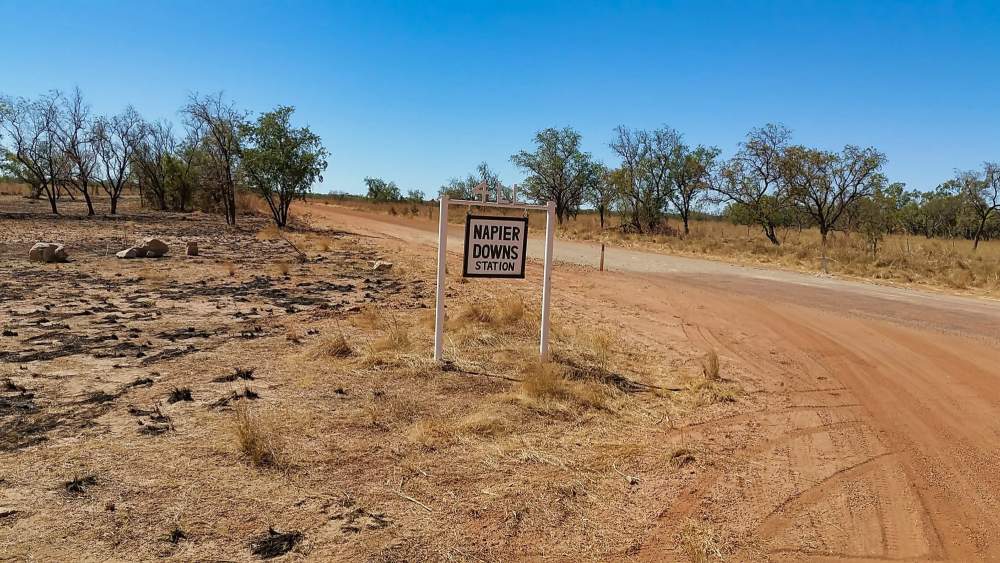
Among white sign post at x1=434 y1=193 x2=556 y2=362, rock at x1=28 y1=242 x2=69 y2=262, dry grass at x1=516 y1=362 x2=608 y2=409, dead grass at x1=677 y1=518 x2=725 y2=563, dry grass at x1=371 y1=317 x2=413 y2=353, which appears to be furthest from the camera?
rock at x1=28 y1=242 x2=69 y2=262

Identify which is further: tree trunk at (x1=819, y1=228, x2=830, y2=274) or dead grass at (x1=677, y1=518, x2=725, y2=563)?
tree trunk at (x1=819, y1=228, x2=830, y2=274)

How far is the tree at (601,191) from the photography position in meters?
41.9

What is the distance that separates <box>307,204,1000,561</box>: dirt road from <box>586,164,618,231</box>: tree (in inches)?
1174

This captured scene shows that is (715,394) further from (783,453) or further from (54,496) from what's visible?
(54,496)

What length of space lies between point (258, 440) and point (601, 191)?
40.2 m

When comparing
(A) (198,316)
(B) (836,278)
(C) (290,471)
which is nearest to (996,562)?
(C) (290,471)

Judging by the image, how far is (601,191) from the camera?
142 feet

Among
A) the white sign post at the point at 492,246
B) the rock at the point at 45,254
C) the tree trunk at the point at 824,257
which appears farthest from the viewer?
the tree trunk at the point at 824,257

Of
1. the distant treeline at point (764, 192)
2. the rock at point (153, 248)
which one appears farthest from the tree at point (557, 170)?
the rock at point (153, 248)

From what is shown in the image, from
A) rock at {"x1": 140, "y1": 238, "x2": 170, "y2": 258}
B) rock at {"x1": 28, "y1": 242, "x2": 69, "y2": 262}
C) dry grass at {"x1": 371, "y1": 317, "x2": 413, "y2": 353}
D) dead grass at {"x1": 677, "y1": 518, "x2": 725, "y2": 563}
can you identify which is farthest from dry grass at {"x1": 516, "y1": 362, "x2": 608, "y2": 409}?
rock at {"x1": 140, "y1": 238, "x2": 170, "y2": 258}

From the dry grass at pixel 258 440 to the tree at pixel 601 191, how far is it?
3772 centimetres

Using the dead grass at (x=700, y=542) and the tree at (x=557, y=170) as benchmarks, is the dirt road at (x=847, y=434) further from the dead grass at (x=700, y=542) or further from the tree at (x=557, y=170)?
the tree at (x=557, y=170)

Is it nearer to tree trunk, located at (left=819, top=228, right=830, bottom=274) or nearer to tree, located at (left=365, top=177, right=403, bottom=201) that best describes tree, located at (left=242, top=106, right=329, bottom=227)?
tree trunk, located at (left=819, top=228, right=830, bottom=274)

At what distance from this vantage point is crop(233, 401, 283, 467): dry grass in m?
4.42
